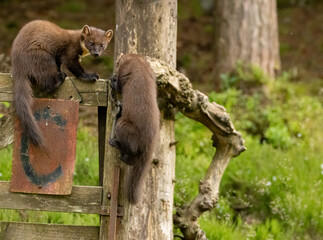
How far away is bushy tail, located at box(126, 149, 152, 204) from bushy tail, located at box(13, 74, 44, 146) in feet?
2.21

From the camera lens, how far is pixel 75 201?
15.2ft

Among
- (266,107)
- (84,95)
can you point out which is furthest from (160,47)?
(266,107)

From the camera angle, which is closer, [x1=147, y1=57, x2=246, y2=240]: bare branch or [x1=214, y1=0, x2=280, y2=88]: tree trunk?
[x1=147, y1=57, x2=246, y2=240]: bare branch

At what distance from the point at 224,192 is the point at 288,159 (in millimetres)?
858

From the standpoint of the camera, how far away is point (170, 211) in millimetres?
4949

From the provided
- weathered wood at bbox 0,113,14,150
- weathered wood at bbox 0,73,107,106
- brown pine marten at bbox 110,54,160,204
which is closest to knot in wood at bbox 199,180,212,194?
brown pine marten at bbox 110,54,160,204

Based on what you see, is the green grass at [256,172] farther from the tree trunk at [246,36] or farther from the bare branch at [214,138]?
the tree trunk at [246,36]

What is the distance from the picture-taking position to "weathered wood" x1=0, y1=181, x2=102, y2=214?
4578 mm

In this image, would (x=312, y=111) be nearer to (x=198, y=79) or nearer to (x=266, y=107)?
(x=266, y=107)

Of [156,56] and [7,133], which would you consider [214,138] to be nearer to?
[156,56]

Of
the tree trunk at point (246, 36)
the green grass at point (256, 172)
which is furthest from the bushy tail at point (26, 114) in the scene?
the tree trunk at point (246, 36)

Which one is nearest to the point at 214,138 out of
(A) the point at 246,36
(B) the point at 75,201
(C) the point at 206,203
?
(C) the point at 206,203

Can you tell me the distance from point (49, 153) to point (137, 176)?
0.66m

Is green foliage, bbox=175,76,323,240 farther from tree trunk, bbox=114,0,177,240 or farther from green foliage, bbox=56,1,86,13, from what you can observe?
green foliage, bbox=56,1,86,13
